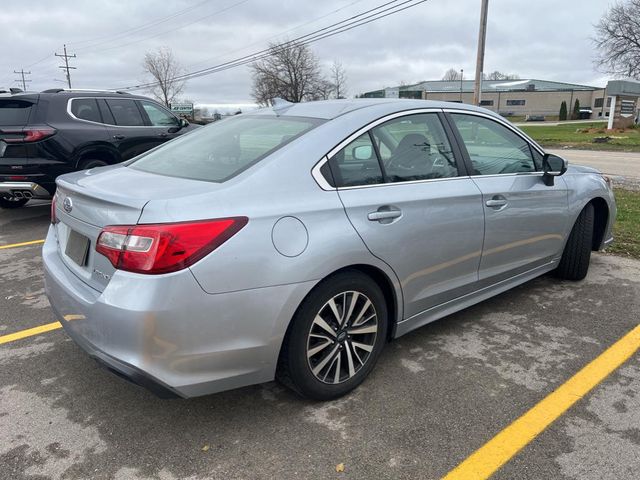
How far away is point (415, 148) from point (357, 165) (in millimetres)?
588

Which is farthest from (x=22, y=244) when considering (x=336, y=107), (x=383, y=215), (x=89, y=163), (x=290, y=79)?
(x=290, y=79)

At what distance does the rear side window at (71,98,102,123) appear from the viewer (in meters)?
7.47

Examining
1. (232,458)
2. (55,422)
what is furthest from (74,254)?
(232,458)

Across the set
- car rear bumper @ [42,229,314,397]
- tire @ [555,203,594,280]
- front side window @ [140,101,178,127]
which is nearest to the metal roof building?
front side window @ [140,101,178,127]

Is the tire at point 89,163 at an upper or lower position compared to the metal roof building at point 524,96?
lower

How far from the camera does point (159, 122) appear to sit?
884 centimetres

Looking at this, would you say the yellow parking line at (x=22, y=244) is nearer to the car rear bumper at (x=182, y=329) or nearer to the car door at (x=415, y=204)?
the car rear bumper at (x=182, y=329)

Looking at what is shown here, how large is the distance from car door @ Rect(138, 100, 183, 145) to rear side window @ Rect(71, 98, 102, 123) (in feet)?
2.92

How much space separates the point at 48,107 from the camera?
282 inches

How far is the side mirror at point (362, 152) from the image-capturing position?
2.87 metres

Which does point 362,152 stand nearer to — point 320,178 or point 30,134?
Answer: point 320,178

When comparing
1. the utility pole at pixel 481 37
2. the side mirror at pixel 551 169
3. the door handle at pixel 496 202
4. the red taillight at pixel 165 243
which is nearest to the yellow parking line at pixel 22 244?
the red taillight at pixel 165 243

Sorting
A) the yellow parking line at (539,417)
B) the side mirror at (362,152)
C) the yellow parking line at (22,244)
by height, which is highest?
the side mirror at (362,152)

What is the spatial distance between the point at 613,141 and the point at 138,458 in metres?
28.9
